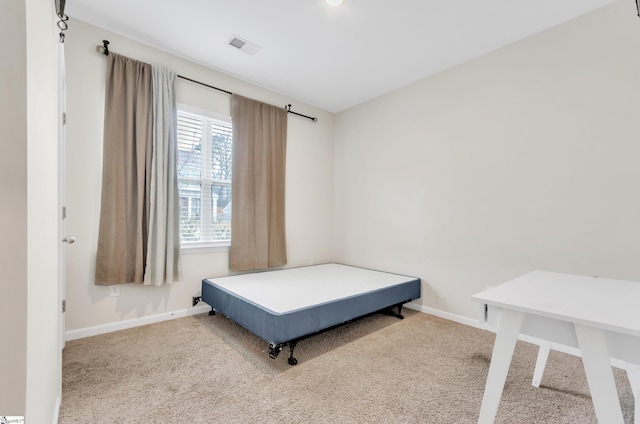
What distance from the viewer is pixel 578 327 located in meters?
0.98

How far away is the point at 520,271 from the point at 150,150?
3604 mm

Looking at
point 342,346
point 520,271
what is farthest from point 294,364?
point 520,271

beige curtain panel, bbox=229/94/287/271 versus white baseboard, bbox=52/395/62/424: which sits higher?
beige curtain panel, bbox=229/94/287/271

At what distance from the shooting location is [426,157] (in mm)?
3191

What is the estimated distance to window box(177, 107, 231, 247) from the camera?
2.96m

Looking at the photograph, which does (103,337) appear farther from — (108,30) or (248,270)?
(108,30)

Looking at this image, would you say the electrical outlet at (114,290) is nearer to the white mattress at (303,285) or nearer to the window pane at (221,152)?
the white mattress at (303,285)

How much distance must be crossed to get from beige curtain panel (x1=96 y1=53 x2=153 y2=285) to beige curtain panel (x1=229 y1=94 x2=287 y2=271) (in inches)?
35.5

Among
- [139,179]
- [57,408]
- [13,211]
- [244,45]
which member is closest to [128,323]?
[57,408]

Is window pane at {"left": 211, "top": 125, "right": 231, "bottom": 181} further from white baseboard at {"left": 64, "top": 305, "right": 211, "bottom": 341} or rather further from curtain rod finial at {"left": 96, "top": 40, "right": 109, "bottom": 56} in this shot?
white baseboard at {"left": 64, "top": 305, "right": 211, "bottom": 341}

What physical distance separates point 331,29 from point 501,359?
2624 millimetres

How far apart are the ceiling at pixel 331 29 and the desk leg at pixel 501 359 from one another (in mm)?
2246

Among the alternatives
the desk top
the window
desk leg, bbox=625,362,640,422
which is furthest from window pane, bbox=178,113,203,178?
desk leg, bbox=625,362,640,422

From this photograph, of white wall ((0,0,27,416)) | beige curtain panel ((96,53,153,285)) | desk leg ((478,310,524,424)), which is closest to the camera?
white wall ((0,0,27,416))
